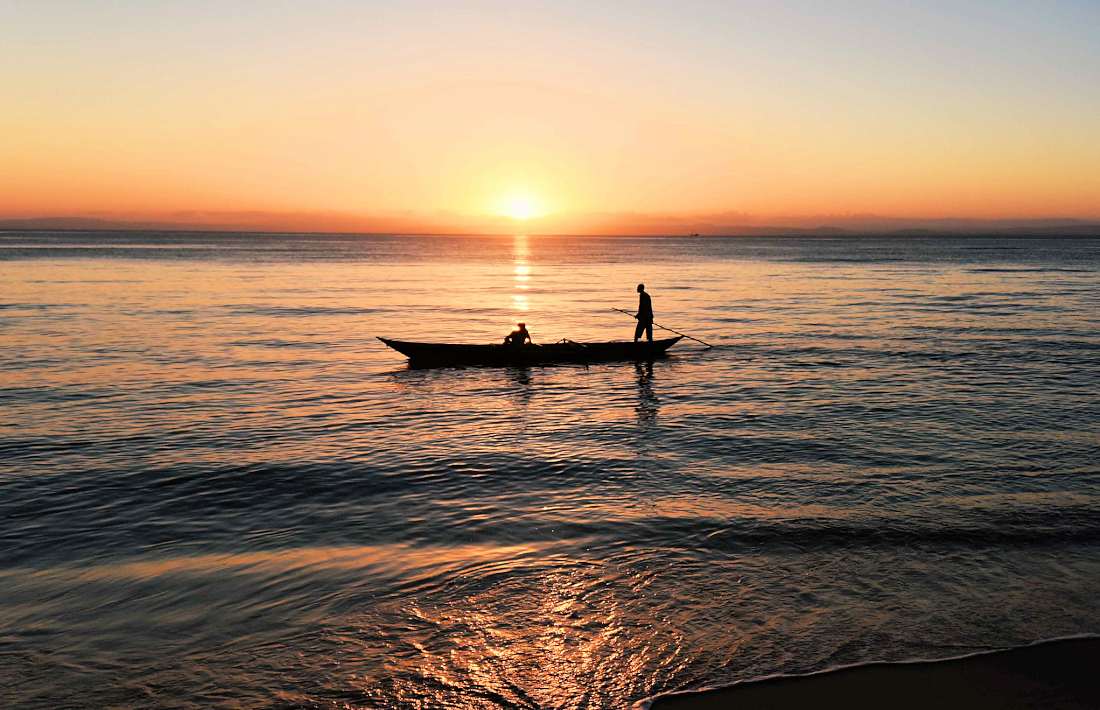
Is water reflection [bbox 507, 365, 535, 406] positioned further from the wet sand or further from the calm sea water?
the wet sand

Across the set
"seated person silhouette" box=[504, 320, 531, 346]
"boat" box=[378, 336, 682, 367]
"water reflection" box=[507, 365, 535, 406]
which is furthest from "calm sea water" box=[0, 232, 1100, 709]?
"seated person silhouette" box=[504, 320, 531, 346]

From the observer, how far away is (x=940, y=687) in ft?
23.0

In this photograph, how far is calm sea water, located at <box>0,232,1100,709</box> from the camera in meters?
7.59

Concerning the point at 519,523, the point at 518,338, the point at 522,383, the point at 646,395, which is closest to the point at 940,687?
the point at 519,523

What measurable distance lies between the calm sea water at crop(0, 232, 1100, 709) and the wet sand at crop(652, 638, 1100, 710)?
9.5 inches

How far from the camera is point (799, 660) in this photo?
748 cm

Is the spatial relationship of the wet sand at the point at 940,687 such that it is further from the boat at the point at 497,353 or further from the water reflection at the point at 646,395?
the boat at the point at 497,353

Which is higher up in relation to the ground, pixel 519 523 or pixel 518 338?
pixel 518 338

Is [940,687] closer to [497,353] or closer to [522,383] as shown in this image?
[522,383]

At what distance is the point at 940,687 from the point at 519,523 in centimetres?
608

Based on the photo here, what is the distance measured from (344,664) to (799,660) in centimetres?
459

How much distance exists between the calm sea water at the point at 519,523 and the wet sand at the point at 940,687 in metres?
Result: 0.24

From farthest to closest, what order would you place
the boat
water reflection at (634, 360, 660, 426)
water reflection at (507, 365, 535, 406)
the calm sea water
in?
the boat
water reflection at (507, 365, 535, 406)
water reflection at (634, 360, 660, 426)
the calm sea water

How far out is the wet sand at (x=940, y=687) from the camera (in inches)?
266
